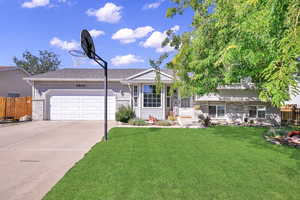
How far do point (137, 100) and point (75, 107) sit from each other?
5.54 m

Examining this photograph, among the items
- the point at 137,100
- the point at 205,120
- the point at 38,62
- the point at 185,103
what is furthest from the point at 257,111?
the point at 38,62

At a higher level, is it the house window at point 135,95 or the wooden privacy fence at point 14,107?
the house window at point 135,95

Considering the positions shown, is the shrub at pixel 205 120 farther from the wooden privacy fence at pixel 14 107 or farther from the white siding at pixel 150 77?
the wooden privacy fence at pixel 14 107

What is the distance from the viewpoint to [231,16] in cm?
441

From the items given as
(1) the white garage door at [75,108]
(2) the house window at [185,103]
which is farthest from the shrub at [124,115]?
(2) the house window at [185,103]

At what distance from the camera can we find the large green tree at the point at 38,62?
4062 cm

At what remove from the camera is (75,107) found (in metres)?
Result: 14.2

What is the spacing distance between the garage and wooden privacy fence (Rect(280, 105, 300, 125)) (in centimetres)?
1574

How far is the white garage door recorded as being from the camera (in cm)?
1412

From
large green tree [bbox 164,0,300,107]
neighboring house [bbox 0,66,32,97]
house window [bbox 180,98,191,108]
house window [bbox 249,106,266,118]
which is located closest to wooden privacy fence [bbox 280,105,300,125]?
house window [bbox 249,106,266,118]

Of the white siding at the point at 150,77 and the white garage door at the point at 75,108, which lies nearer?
the white siding at the point at 150,77

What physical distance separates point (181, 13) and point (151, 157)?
9327mm

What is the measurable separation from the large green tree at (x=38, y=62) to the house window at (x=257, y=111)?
44.7 metres

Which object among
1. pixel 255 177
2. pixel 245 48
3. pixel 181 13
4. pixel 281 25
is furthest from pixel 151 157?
pixel 181 13
